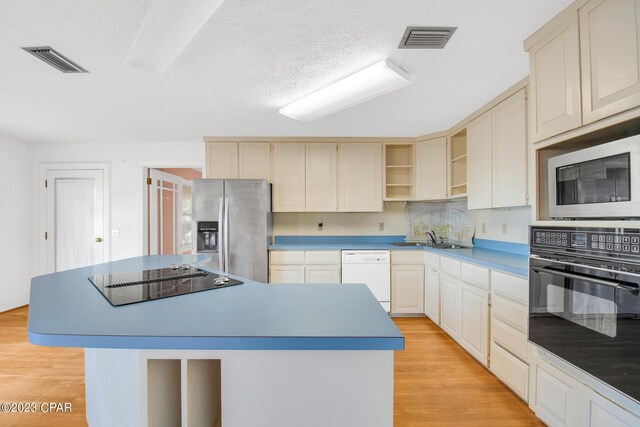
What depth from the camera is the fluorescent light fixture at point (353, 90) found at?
1.96m

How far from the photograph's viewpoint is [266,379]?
0.97 metres

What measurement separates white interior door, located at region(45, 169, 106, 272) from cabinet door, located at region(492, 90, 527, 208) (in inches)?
196

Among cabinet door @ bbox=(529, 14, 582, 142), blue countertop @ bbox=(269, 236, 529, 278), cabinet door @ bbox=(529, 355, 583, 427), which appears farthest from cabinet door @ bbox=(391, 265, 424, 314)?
cabinet door @ bbox=(529, 14, 582, 142)

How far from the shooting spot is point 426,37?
5.42 feet

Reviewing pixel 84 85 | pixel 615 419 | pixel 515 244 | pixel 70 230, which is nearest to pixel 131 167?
pixel 70 230

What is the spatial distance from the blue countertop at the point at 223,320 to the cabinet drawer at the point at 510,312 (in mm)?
1165

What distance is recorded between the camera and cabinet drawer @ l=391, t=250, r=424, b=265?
11.2 ft

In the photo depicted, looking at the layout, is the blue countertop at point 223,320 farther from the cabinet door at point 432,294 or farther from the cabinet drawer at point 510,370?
the cabinet door at point 432,294

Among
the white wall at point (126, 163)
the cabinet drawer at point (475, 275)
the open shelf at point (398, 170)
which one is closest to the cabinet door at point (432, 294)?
the cabinet drawer at point (475, 275)

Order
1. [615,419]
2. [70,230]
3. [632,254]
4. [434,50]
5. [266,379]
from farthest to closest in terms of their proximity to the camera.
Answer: [70,230] → [434,50] → [615,419] → [632,254] → [266,379]

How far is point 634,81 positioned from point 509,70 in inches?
41.6

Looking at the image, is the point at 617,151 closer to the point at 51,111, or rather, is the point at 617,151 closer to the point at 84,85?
the point at 84,85

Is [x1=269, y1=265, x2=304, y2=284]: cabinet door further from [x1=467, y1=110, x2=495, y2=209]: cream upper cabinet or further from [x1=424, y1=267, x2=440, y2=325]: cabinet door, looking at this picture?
[x1=467, y1=110, x2=495, y2=209]: cream upper cabinet

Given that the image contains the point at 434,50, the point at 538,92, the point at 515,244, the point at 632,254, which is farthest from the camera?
the point at 515,244
